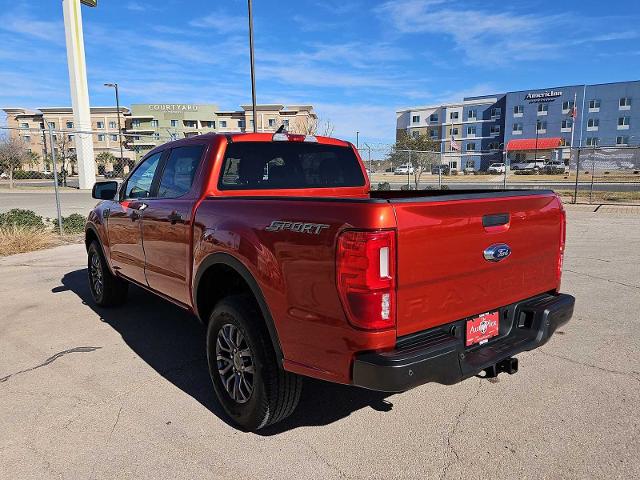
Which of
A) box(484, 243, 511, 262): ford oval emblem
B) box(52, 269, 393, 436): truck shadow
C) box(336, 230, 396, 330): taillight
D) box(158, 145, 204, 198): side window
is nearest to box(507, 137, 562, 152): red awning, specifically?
box(52, 269, 393, 436): truck shadow

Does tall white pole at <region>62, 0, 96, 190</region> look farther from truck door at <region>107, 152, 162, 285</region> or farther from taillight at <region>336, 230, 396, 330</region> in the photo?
taillight at <region>336, 230, 396, 330</region>

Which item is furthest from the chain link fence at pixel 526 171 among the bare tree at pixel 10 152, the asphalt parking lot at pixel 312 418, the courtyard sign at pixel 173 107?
the courtyard sign at pixel 173 107

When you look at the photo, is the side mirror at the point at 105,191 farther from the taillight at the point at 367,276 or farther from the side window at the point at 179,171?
the taillight at the point at 367,276

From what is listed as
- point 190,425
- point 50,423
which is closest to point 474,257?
point 190,425

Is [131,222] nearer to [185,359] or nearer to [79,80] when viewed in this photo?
[185,359]

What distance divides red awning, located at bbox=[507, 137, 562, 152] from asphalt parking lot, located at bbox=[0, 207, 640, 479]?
77851 millimetres

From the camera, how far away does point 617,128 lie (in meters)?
73.2

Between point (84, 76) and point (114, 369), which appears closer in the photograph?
point (114, 369)

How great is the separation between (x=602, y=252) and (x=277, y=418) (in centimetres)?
799

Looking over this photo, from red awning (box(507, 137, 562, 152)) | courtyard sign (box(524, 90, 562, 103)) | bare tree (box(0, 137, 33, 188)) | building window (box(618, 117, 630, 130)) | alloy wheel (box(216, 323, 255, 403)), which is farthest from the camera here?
courtyard sign (box(524, 90, 562, 103))

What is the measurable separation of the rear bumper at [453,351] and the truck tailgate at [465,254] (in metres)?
0.08

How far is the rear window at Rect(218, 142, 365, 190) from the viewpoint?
3.74 metres

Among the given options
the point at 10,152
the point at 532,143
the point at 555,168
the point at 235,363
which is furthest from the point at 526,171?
the point at 235,363

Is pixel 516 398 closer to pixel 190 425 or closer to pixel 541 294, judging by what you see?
pixel 541 294
